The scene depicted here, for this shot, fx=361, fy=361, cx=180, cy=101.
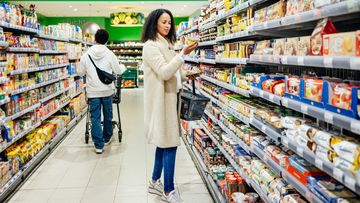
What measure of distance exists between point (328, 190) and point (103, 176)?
333 cm

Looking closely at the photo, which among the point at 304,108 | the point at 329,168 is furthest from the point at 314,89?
the point at 329,168

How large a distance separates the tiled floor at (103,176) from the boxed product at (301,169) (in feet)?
5.90

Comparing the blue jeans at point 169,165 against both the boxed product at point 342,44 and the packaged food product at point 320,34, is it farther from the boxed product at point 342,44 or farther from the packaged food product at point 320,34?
the boxed product at point 342,44

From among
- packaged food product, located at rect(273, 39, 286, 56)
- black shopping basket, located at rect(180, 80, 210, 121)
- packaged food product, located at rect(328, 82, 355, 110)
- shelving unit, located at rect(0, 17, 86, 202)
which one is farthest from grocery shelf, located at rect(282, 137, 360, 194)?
shelving unit, located at rect(0, 17, 86, 202)

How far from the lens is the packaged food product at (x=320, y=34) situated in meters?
1.80

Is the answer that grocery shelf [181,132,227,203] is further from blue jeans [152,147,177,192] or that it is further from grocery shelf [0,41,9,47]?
grocery shelf [0,41,9,47]

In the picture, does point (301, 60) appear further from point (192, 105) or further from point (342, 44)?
point (192, 105)

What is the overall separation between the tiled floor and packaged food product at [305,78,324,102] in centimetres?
220

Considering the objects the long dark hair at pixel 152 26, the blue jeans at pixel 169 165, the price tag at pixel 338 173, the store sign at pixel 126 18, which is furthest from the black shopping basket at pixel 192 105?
the store sign at pixel 126 18

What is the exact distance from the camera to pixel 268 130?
250cm

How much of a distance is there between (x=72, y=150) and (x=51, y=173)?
3.78ft

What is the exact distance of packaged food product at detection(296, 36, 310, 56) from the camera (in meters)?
1.98

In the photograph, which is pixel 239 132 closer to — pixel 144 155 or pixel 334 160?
pixel 334 160

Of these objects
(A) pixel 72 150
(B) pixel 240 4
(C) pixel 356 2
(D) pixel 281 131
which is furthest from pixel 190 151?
(C) pixel 356 2
